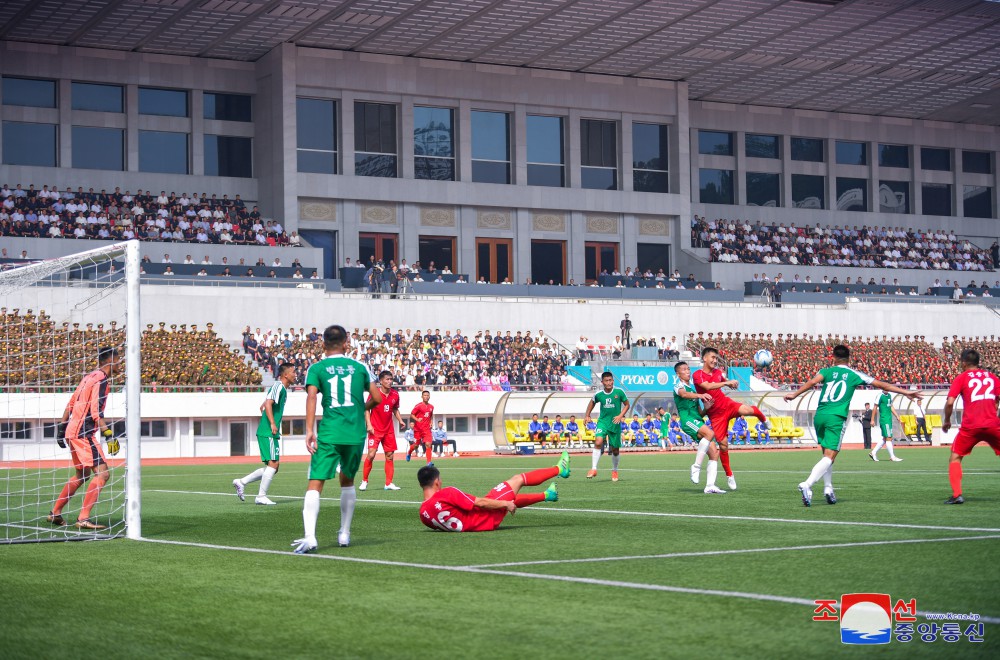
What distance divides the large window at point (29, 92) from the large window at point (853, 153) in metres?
44.2

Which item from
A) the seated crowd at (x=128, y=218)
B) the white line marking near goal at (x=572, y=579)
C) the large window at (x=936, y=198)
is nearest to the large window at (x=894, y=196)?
the large window at (x=936, y=198)

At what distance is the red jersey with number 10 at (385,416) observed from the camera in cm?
2050

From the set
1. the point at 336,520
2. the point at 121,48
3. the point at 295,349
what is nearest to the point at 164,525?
the point at 336,520

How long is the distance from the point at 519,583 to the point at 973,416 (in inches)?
335

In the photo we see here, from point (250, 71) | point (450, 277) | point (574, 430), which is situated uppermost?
point (250, 71)

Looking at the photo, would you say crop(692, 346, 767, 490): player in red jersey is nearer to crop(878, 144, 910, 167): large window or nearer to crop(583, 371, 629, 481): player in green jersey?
crop(583, 371, 629, 481): player in green jersey

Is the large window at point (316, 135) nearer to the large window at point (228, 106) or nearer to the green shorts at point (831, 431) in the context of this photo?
the large window at point (228, 106)

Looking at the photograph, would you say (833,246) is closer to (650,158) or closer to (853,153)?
(853,153)

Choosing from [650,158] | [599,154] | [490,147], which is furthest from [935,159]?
[490,147]

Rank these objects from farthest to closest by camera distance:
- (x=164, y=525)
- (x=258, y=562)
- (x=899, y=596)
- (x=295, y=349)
A: 1. (x=295, y=349)
2. (x=164, y=525)
3. (x=258, y=562)
4. (x=899, y=596)

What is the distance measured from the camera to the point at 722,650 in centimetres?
600

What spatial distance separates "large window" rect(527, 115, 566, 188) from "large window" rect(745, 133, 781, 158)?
42.9 ft

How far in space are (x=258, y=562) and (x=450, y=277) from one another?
4370cm

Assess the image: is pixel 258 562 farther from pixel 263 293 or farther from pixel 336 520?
pixel 263 293
